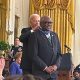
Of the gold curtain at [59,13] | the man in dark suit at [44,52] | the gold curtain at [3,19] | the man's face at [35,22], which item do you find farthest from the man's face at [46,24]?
the gold curtain at [59,13]

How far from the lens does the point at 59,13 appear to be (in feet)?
38.8

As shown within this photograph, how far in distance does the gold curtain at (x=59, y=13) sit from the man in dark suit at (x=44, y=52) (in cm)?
690

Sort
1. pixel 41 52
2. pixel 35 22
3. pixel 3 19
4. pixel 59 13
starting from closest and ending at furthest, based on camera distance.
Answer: pixel 35 22 → pixel 41 52 → pixel 3 19 → pixel 59 13

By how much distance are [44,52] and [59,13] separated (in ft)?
23.8

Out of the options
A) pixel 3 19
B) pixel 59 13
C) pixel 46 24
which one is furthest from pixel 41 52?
pixel 59 13

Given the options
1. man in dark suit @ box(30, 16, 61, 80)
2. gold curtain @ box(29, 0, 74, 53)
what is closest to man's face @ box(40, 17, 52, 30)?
man in dark suit @ box(30, 16, 61, 80)

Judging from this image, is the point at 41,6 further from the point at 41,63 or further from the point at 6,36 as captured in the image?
the point at 41,63

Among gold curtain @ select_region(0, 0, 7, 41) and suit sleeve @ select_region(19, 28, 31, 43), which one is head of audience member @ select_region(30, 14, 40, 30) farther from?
gold curtain @ select_region(0, 0, 7, 41)

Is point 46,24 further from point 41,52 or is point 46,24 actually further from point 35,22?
point 41,52

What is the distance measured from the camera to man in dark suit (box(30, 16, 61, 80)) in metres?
4.65

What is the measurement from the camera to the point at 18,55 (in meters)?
6.38

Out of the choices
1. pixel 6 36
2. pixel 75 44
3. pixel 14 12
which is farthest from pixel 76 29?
pixel 6 36

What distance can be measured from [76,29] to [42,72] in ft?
25.8

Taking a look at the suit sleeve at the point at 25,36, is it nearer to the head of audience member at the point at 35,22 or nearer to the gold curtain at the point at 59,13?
the head of audience member at the point at 35,22
